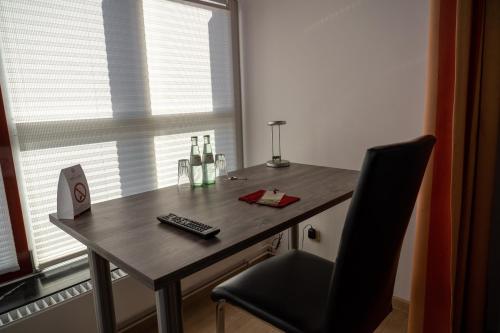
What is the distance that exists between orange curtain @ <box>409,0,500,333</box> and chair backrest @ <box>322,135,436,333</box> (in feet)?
2.02

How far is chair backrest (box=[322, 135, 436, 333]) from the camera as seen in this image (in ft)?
2.66

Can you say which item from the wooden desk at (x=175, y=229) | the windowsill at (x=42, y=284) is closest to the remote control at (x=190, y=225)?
the wooden desk at (x=175, y=229)

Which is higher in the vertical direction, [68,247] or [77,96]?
[77,96]

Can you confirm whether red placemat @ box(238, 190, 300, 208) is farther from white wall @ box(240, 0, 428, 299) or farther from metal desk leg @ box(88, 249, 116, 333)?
white wall @ box(240, 0, 428, 299)

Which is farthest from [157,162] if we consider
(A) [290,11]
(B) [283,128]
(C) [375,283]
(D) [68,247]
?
(C) [375,283]

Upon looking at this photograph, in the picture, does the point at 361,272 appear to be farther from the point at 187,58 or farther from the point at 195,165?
the point at 187,58

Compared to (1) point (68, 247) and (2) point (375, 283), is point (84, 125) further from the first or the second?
(2) point (375, 283)

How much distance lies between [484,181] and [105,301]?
1.54 meters

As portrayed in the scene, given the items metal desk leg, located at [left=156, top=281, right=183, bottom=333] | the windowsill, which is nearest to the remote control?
metal desk leg, located at [left=156, top=281, right=183, bottom=333]

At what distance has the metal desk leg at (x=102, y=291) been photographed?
1154 millimetres

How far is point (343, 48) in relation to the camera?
1.94 meters

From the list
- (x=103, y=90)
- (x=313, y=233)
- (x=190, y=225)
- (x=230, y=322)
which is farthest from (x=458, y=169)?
(x=103, y=90)

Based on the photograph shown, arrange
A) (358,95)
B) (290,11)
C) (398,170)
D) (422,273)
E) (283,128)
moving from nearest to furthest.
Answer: (398,170) → (422,273) → (358,95) → (290,11) → (283,128)

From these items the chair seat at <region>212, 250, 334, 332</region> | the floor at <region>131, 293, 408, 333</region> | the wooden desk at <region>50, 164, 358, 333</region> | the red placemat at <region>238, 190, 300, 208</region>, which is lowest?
the floor at <region>131, 293, 408, 333</region>
